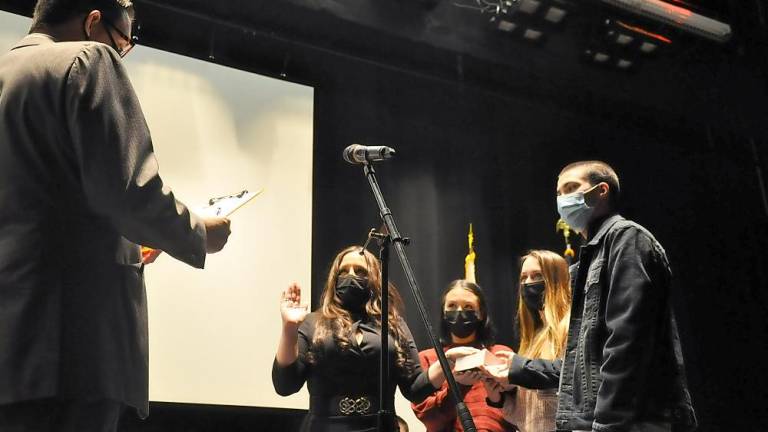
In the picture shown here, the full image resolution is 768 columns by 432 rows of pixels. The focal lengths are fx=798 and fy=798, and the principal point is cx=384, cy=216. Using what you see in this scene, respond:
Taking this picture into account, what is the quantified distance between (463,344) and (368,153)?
1371mm

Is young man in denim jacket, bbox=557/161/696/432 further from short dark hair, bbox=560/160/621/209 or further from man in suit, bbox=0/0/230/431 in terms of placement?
man in suit, bbox=0/0/230/431

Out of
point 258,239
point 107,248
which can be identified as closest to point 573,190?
point 107,248

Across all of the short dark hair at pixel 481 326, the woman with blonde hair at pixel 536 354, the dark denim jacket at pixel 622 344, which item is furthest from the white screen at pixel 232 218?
the dark denim jacket at pixel 622 344

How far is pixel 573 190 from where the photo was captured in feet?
8.96

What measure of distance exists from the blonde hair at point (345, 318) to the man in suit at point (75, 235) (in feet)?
5.92

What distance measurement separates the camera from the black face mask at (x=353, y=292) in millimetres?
3559

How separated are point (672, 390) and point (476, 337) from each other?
1.64m

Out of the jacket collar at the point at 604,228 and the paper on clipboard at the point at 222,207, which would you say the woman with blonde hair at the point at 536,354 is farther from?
the paper on clipboard at the point at 222,207

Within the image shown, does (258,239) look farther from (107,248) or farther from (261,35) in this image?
(107,248)

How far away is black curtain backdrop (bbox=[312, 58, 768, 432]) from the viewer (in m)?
5.30

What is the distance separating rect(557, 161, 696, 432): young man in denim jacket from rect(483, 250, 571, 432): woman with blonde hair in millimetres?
511

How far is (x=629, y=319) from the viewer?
7.25ft

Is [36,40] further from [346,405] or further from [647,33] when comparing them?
[647,33]

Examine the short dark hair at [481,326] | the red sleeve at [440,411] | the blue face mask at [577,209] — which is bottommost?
the red sleeve at [440,411]
